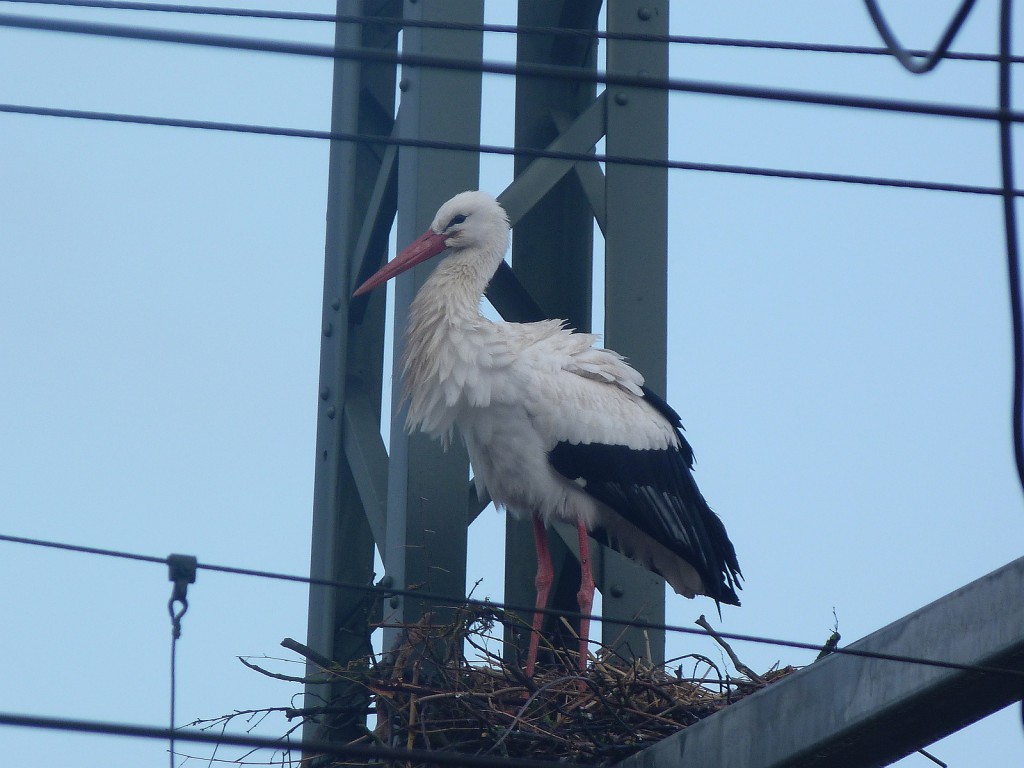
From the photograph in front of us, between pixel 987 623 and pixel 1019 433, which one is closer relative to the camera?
pixel 1019 433

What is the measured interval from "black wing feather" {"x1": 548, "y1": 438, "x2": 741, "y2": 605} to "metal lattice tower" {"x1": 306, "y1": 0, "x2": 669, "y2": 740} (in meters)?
0.19

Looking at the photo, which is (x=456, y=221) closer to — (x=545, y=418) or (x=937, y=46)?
(x=545, y=418)

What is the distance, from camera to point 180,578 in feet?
11.2

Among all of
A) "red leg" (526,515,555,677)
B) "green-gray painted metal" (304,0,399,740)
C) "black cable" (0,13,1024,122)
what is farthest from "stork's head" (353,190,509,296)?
"black cable" (0,13,1024,122)

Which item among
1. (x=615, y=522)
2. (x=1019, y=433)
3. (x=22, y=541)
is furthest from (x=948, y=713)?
(x=615, y=522)

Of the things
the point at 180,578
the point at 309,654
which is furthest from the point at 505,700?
the point at 180,578

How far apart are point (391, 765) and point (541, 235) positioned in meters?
2.35

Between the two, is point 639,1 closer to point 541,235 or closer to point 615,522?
point 541,235

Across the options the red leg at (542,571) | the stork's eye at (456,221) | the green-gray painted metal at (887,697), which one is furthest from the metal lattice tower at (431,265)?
the green-gray painted metal at (887,697)

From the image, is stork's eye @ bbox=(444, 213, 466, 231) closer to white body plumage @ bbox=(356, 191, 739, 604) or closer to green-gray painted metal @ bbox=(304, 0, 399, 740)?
white body plumage @ bbox=(356, 191, 739, 604)

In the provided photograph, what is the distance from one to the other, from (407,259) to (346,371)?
0.47 m

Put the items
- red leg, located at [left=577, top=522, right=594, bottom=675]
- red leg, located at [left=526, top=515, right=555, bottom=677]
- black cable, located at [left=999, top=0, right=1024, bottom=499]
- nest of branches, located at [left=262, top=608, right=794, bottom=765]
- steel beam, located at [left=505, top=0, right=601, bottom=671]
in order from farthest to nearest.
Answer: steel beam, located at [left=505, top=0, right=601, bottom=671] → red leg, located at [left=526, top=515, right=555, bottom=677] → red leg, located at [left=577, top=522, right=594, bottom=675] → nest of branches, located at [left=262, top=608, right=794, bottom=765] → black cable, located at [left=999, top=0, right=1024, bottom=499]

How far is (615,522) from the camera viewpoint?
21.8ft

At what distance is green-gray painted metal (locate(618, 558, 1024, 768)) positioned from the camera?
3.71 m
